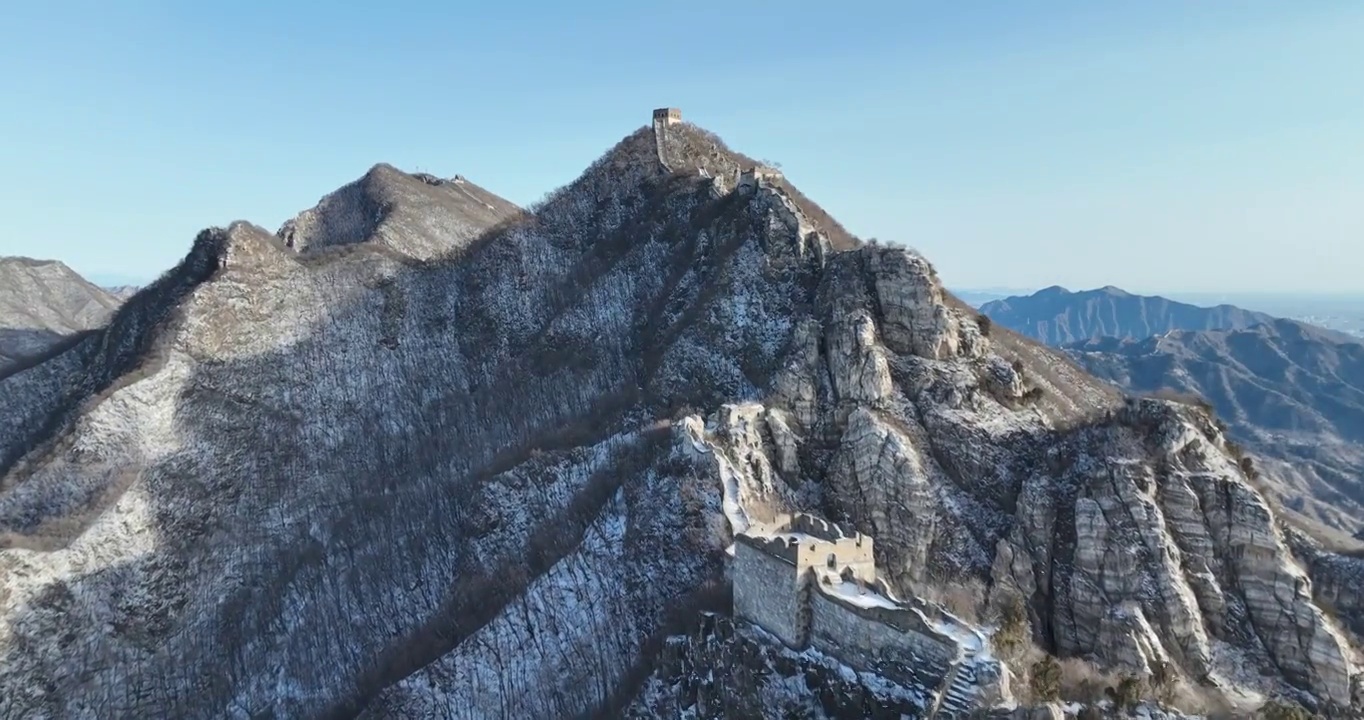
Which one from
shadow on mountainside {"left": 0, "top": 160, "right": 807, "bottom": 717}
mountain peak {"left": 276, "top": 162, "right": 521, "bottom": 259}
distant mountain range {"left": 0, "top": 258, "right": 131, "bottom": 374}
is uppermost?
mountain peak {"left": 276, "top": 162, "right": 521, "bottom": 259}

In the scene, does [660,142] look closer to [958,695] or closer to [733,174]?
[733,174]

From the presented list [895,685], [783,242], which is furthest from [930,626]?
[783,242]

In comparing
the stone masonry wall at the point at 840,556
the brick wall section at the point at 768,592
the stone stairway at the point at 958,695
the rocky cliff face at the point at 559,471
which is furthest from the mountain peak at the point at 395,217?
the stone stairway at the point at 958,695

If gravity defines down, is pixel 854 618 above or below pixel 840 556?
below

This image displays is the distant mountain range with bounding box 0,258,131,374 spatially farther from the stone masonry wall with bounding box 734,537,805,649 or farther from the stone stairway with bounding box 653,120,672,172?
the stone masonry wall with bounding box 734,537,805,649

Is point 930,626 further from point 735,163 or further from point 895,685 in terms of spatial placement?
point 735,163

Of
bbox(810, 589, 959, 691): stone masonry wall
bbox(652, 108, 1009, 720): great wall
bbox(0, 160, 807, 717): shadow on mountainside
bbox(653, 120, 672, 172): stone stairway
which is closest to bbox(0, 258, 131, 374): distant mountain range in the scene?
bbox(0, 160, 807, 717): shadow on mountainside

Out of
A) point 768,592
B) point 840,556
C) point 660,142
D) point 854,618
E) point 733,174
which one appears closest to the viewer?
point 854,618

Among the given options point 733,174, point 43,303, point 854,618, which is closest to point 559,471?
point 854,618
